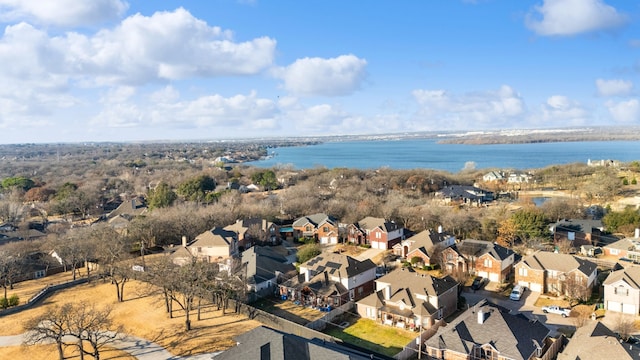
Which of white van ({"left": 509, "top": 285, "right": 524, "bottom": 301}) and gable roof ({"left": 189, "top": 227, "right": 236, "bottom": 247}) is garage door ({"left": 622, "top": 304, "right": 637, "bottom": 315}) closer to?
white van ({"left": 509, "top": 285, "right": 524, "bottom": 301})

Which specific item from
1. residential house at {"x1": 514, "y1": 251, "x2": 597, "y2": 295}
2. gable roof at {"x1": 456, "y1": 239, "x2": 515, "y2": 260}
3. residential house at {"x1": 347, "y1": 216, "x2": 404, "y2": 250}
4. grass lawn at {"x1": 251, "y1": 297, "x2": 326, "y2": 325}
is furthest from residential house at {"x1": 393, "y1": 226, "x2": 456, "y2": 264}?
grass lawn at {"x1": 251, "y1": 297, "x2": 326, "y2": 325}

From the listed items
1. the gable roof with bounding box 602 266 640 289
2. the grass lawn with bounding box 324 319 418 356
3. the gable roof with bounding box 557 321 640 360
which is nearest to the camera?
the gable roof with bounding box 557 321 640 360

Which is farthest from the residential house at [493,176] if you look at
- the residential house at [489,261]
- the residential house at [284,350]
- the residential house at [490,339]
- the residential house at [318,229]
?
the residential house at [284,350]

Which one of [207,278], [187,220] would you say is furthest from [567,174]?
[207,278]

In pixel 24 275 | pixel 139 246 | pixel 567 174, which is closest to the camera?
pixel 24 275

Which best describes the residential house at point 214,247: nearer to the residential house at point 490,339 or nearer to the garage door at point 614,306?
the residential house at point 490,339

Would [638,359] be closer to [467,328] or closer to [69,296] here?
[467,328]
